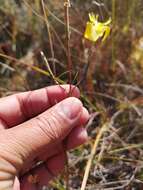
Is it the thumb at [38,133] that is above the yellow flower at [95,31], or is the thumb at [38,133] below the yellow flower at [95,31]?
below

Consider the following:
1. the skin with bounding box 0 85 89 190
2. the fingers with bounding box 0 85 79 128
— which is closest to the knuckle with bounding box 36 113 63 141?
the skin with bounding box 0 85 89 190

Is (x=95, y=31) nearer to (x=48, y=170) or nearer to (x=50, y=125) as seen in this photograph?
(x=50, y=125)

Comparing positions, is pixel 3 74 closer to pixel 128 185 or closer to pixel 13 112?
pixel 13 112

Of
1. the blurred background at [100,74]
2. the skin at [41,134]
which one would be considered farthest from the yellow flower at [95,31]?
the blurred background at [100,74]

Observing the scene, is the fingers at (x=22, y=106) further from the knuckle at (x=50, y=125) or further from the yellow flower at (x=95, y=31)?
the yellow flower at (x=95, y=31)

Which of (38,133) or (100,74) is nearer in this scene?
(38,133)

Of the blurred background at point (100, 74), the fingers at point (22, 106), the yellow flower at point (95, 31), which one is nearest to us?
the yellow flower at point (95, 31)

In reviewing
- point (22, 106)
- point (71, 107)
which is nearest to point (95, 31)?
point (71, 107)
